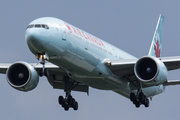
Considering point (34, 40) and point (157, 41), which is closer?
point (34, 40)

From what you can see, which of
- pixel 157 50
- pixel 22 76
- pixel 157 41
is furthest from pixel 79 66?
pixel 157 41

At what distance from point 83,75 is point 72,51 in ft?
9.94

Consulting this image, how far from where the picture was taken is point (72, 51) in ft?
97.7

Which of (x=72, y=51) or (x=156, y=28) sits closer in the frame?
(x=72, y=51)

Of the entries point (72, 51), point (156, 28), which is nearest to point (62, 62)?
point (72, 51)

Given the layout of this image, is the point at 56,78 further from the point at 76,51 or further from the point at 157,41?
the point at 157,41

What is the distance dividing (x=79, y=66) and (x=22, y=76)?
5.46 metres

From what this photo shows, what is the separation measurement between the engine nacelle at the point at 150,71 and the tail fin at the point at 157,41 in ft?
40.0

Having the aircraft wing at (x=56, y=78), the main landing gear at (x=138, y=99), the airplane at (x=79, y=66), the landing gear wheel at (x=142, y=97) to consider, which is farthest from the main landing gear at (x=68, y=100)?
the landing gear wheel at (x=142, y=97)

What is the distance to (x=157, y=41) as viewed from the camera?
156 feet

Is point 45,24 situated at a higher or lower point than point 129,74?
higher

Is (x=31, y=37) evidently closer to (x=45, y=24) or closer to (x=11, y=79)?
(x=45, y=24)

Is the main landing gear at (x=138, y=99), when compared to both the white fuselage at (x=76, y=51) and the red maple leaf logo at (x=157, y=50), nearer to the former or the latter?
the white fuselage at (x=76, y=51)

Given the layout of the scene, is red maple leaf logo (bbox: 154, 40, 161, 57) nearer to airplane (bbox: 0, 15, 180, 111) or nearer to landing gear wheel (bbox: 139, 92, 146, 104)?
airplane (bbox: 0, 15, 180, 111)
